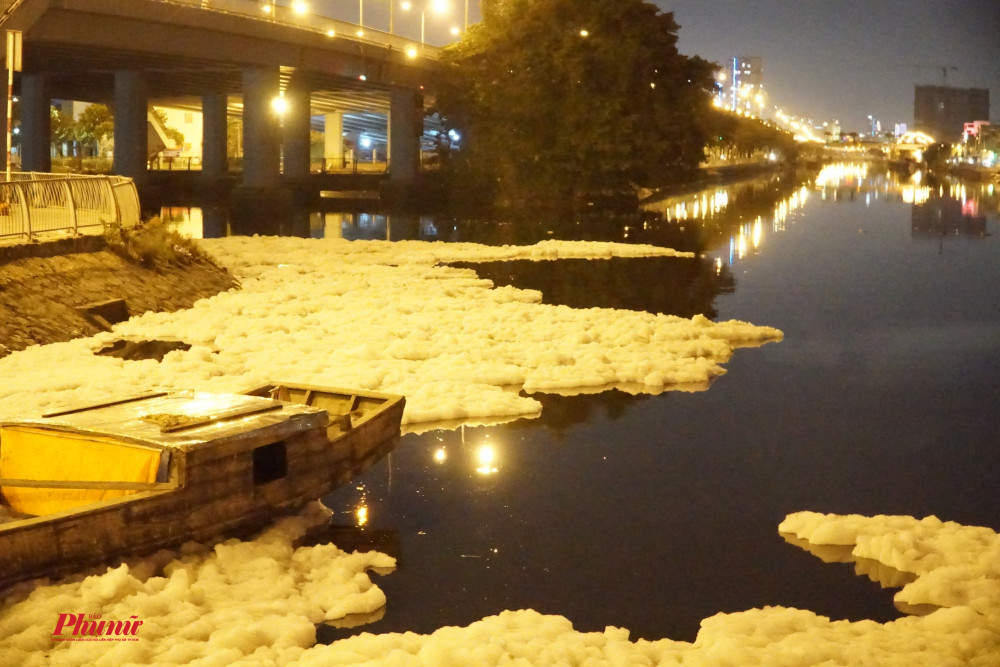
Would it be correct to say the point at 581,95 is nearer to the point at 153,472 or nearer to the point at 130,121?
the point at 130,121

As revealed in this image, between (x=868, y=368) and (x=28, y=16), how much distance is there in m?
36.2

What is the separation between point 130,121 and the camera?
6650 cm

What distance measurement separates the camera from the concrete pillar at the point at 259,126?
63.8 m

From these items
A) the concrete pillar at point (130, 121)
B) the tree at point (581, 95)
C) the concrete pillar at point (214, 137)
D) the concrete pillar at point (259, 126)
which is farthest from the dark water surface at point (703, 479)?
the concrete pillar at point (214, 137)

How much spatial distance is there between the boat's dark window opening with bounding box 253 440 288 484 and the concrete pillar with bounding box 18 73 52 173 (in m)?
64.8

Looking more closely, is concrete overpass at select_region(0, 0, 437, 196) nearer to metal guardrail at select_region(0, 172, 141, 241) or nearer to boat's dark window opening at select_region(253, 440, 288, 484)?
metal guardrail at select_region(0, 172, 141, 241)

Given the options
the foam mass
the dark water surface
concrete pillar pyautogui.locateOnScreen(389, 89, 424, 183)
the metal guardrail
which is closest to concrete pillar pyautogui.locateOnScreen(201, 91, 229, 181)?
concrete pillar pyautogui.locateOnScreen(389, 89, 424, 183)

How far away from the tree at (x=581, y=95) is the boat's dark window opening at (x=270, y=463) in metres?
50.9

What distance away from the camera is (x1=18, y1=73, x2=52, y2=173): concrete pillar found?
70.2m

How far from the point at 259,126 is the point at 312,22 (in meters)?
6.13

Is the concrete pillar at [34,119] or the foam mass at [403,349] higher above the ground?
the concrete pillar at [34,119]

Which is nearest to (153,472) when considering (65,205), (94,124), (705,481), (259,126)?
(705,481)

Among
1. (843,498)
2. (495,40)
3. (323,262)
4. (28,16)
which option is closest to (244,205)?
(495,40)

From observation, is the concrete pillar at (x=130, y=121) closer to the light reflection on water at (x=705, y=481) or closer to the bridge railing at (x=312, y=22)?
the bridge railing at (x=312, y=22)
